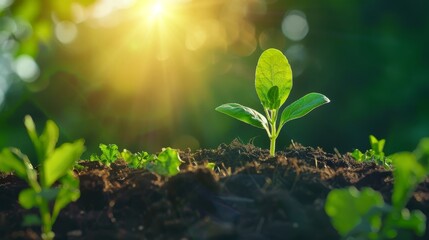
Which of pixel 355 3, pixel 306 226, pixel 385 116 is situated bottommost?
pixel 385 116

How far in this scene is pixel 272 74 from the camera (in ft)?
8.75

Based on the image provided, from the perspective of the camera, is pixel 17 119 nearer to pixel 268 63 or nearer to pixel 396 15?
pixel 396 15

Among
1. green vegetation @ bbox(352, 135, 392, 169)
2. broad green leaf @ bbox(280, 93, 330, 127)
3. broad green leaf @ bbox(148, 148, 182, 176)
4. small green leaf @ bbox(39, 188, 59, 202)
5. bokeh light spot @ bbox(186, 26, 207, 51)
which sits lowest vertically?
green vegetation @ bbox(352, 135, 392, 169)

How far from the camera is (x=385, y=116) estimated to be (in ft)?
37.7

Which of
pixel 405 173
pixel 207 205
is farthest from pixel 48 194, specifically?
pixel 405 173

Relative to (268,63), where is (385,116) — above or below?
below

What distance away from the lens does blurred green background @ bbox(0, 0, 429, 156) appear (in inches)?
453

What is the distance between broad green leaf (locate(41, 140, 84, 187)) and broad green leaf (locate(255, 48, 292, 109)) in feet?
3.88

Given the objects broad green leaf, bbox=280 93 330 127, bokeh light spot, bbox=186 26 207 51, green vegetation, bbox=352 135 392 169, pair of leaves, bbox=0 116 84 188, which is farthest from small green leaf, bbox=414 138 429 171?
bokeh light spot, bbox=186 26 207 51

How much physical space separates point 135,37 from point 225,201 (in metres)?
11.4

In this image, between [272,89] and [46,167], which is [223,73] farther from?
[46,167]

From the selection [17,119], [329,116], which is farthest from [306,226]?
[17,119]

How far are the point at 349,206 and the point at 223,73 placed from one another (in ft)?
36.1

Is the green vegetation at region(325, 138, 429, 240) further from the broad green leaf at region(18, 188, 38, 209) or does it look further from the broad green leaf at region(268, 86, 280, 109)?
the broad green leaf at region(268, 86, 280, 109)
